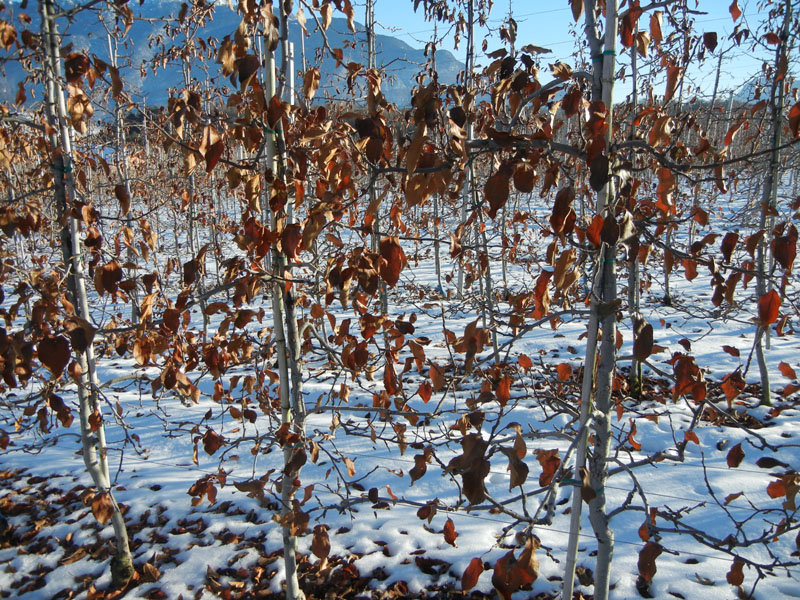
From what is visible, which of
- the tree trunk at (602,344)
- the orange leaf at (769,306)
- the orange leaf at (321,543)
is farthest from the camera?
the orange leaf at (321,543)

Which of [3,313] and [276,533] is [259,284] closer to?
[3,313]

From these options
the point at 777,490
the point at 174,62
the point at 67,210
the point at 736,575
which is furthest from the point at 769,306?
the point at 174,62

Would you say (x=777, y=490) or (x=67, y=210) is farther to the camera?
(x=67, y=210)

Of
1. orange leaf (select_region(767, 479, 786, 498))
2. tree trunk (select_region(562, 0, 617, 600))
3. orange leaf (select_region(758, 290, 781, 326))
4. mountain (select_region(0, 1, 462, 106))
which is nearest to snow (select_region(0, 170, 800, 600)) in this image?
tree trunk (select_region(562, 0, 617, 600))

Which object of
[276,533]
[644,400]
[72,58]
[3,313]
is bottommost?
[276,533]

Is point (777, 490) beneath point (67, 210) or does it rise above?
beneath

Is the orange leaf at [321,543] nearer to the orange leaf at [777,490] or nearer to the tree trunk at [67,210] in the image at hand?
the tree trunk at [67,210]

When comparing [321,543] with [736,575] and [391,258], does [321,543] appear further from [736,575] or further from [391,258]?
[736,575]

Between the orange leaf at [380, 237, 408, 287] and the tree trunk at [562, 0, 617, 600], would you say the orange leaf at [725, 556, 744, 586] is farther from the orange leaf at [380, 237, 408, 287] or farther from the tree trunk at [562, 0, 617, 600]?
the orange leaf at [380, 237, 408, 287]

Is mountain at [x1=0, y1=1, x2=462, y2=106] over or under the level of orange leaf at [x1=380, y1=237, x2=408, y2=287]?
over

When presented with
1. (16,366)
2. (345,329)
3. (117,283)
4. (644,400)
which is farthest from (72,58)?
(644,400)

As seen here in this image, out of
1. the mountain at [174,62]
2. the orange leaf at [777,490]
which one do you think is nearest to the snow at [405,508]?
the orange leaf at [777,490]

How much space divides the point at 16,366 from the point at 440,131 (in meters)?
1.67

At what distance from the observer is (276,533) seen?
3404 mm
